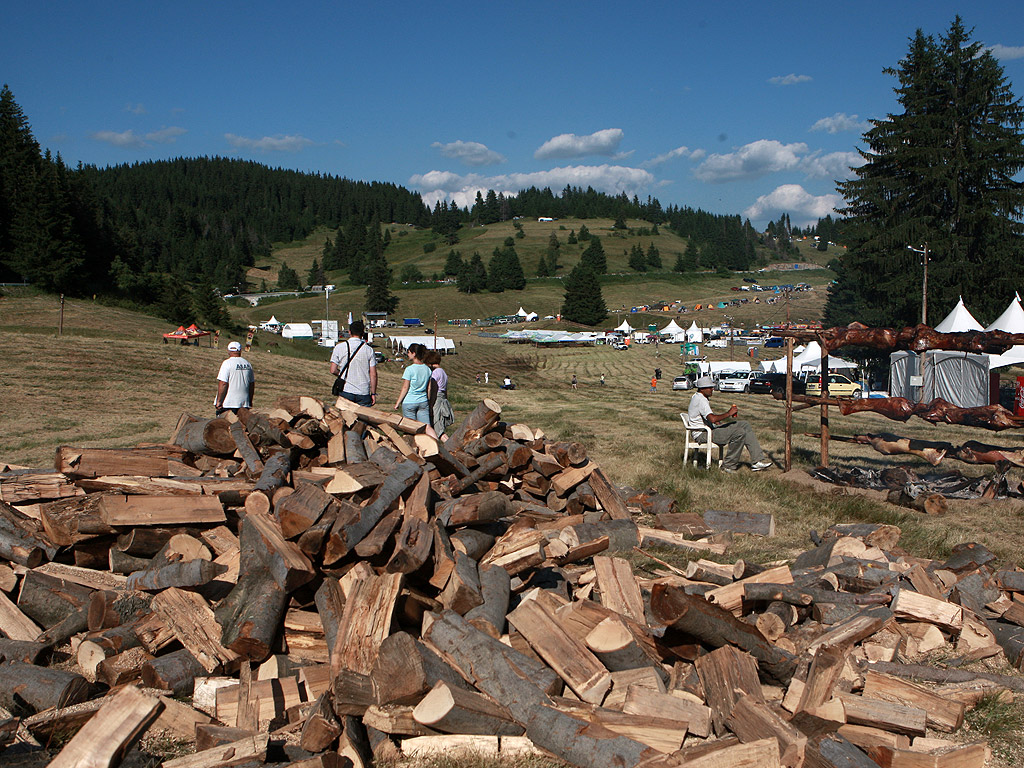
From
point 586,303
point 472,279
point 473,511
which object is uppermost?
point 472,279

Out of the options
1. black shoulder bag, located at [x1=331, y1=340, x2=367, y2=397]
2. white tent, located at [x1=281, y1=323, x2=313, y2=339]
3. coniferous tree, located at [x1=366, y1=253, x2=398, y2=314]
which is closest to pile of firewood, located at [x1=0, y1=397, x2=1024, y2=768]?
black shoulder bag, located at [x1=331, y1=340, x2=367, y2=397]

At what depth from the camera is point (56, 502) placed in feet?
16.2

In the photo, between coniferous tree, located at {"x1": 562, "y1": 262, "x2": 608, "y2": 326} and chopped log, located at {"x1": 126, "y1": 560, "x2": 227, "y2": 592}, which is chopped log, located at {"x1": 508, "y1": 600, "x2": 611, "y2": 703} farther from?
coniferous tree, located at {"x1": 562, "y1": 262, "x2": 608, "y2": 326}

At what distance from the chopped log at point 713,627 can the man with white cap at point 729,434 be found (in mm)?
6432

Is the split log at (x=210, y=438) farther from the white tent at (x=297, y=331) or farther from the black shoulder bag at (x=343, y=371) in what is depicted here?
the white tent at (x=297, y=331)

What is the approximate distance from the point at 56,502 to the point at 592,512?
4505 mm

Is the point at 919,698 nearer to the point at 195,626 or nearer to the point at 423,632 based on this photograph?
the point at 423,632

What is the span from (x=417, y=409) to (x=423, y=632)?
4.74m

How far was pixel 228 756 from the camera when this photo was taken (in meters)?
3.08

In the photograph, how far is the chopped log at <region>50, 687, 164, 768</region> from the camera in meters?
2.82

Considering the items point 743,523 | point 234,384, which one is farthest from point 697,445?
point 234,384

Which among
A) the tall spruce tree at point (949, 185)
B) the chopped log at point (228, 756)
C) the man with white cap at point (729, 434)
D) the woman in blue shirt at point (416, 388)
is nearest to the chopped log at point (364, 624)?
the chopped log at point (228, 756)

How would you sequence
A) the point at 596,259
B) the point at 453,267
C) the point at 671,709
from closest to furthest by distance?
the point at 671,709, the point at 453,267, the point at 596,259

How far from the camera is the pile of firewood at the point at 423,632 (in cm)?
328
